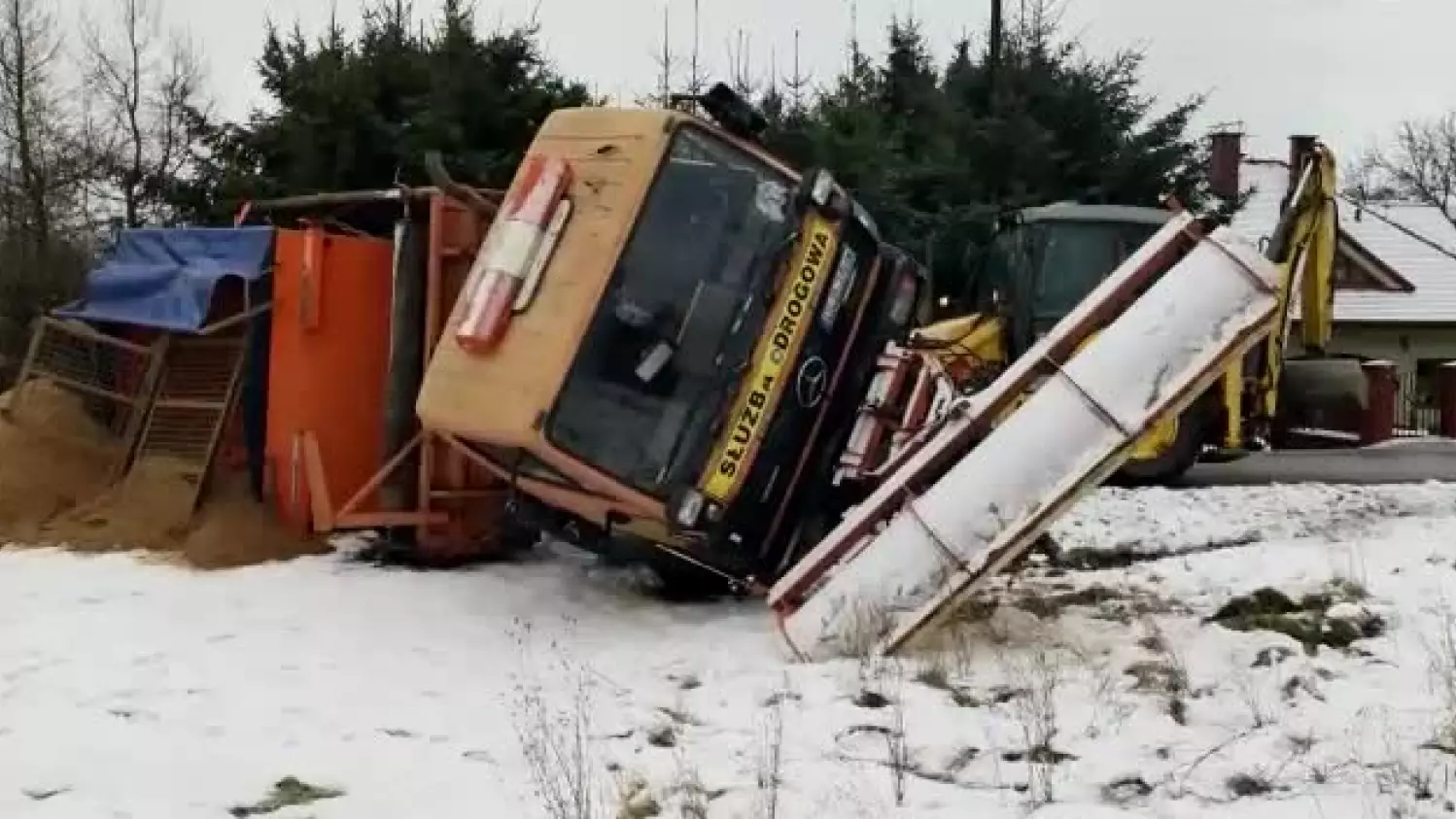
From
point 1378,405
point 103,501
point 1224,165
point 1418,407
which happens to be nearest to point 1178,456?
point 1378,405

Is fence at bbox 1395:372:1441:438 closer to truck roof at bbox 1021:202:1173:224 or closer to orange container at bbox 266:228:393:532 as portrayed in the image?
truck roof at bbox 1021:202:1173:224

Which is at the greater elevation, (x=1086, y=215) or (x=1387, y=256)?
(x=1387, y=256)

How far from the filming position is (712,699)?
5980mm

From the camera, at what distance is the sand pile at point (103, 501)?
9039 mm

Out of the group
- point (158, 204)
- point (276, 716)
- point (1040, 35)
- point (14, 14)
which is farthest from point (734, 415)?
point (14, 14)

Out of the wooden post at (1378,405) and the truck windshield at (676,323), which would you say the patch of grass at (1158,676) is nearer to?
the truck windshield at (676,323)

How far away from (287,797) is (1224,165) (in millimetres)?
21533

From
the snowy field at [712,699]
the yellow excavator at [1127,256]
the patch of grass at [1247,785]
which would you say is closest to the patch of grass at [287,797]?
the snowy field at [712,699]

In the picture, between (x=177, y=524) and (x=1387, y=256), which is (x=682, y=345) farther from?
(x=1387, y=256)

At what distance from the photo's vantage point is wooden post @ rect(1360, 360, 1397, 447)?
50.2 ft

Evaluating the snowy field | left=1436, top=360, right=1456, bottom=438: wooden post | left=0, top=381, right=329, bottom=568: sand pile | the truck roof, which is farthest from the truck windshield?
left=1436, top=360, right=1456, bottom=438: wooden post

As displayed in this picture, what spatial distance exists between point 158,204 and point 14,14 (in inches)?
420

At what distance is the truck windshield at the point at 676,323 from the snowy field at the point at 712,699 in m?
0.88

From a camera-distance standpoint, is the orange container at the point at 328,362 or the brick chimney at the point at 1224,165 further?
the brick chimney at the point at 1224,165
